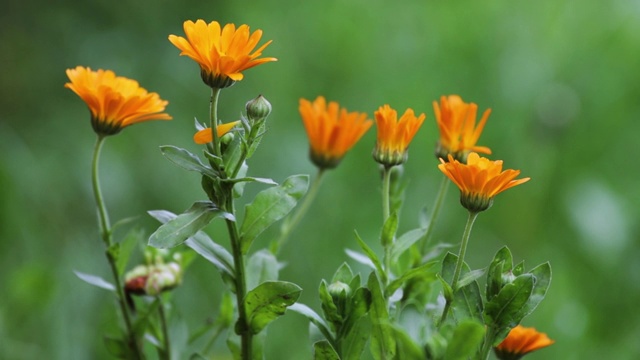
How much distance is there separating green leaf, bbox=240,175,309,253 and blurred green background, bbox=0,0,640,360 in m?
0.53

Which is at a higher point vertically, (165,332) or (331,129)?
(331,129)

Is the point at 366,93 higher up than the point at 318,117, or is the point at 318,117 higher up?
the point at 318,117

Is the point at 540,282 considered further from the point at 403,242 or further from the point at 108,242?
the point at 108,242

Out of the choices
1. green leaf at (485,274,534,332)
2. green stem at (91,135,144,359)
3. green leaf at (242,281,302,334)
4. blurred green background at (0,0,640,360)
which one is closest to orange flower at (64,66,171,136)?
green stem at (91,135,144,359)

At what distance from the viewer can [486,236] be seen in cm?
147

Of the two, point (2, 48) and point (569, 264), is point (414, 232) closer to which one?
point (569, 264)

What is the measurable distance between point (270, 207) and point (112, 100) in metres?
0.13

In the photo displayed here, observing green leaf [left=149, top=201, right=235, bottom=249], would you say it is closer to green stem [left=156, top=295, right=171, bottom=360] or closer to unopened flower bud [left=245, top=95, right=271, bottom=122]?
unopened flower bud [left=245, top=95, right=271, bottom=122]

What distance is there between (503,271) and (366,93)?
4.04ft

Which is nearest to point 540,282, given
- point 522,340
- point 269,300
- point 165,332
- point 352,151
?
point 522,340

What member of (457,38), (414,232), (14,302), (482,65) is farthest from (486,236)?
(414,232)

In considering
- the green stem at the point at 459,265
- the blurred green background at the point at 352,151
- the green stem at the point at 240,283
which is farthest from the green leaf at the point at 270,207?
the blurred green background at the point at 352,151

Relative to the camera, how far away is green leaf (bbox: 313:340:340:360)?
20.5 inches

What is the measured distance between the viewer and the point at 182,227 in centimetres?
51
